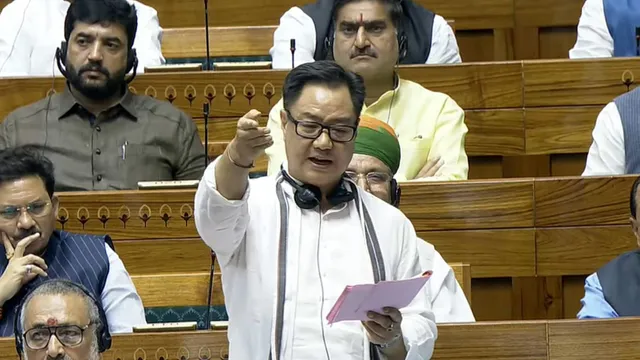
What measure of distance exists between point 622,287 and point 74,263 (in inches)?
39.8

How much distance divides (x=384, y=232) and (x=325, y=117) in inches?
7.5

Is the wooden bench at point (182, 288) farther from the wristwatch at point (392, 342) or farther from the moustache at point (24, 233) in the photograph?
the wristwatch at point (392, 342)

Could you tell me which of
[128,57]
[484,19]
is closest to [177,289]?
[128,57]

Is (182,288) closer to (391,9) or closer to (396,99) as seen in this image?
(396,99)

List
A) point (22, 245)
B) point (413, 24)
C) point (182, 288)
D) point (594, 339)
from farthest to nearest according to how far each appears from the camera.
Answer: point (413, 24) → point (182, 288) → point (22, 245) → point (594, 339)

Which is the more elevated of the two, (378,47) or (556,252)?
(378,47)

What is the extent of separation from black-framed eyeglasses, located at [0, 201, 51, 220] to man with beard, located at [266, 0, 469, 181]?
0.62 metres

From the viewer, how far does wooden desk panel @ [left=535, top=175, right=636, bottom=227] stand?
10.3 feet

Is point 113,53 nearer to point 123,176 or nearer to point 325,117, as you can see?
point 123,176

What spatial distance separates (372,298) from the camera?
1981 millimetres

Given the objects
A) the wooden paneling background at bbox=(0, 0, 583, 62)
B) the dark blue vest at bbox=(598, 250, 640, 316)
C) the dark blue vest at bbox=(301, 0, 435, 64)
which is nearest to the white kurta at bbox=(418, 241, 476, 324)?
the dark blue vest at bbox=(598, 250, 640, 316)

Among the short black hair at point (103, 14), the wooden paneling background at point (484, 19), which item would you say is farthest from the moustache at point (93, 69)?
the wooden paneling background at point (484, 19)

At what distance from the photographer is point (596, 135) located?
331 centimetres

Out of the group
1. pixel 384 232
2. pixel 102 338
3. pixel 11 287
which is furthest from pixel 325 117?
pixel 11 287
